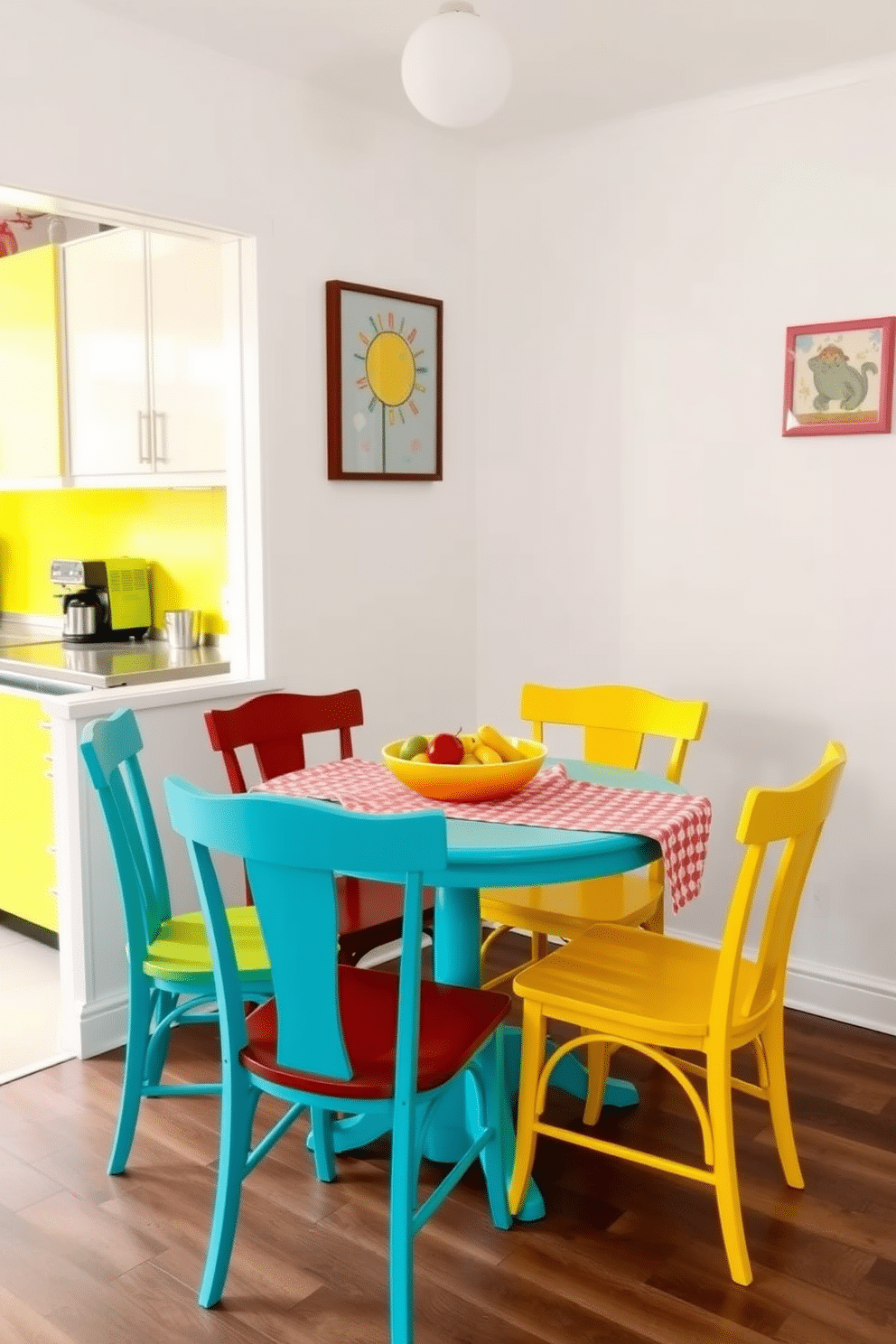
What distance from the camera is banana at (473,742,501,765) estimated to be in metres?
2.36

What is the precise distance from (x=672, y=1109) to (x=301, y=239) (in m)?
2.45

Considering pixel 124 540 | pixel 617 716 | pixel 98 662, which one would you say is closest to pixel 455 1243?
pixel 617 716

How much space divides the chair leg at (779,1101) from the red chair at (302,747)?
2.61 feet

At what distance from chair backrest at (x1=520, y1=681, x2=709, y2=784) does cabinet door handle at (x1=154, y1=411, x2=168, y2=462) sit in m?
1.31

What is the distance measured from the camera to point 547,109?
3486 mm

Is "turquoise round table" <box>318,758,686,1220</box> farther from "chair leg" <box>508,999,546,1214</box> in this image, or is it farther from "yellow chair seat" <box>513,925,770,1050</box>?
"yellow chair seat" <box>513,925,770,1050</box>

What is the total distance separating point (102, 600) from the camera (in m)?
4.25

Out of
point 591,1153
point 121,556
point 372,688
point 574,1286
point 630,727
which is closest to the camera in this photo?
point 574,1286

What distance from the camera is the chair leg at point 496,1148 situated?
2.26 metres

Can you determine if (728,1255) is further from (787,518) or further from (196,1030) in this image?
(787,518)

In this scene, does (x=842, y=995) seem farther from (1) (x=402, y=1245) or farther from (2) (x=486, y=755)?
(1) (x=402, y=1245)

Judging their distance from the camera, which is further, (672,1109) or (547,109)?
(547,109)

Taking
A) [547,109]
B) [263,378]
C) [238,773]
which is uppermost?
[547,109]

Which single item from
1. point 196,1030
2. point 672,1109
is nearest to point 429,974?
point 196,1030
